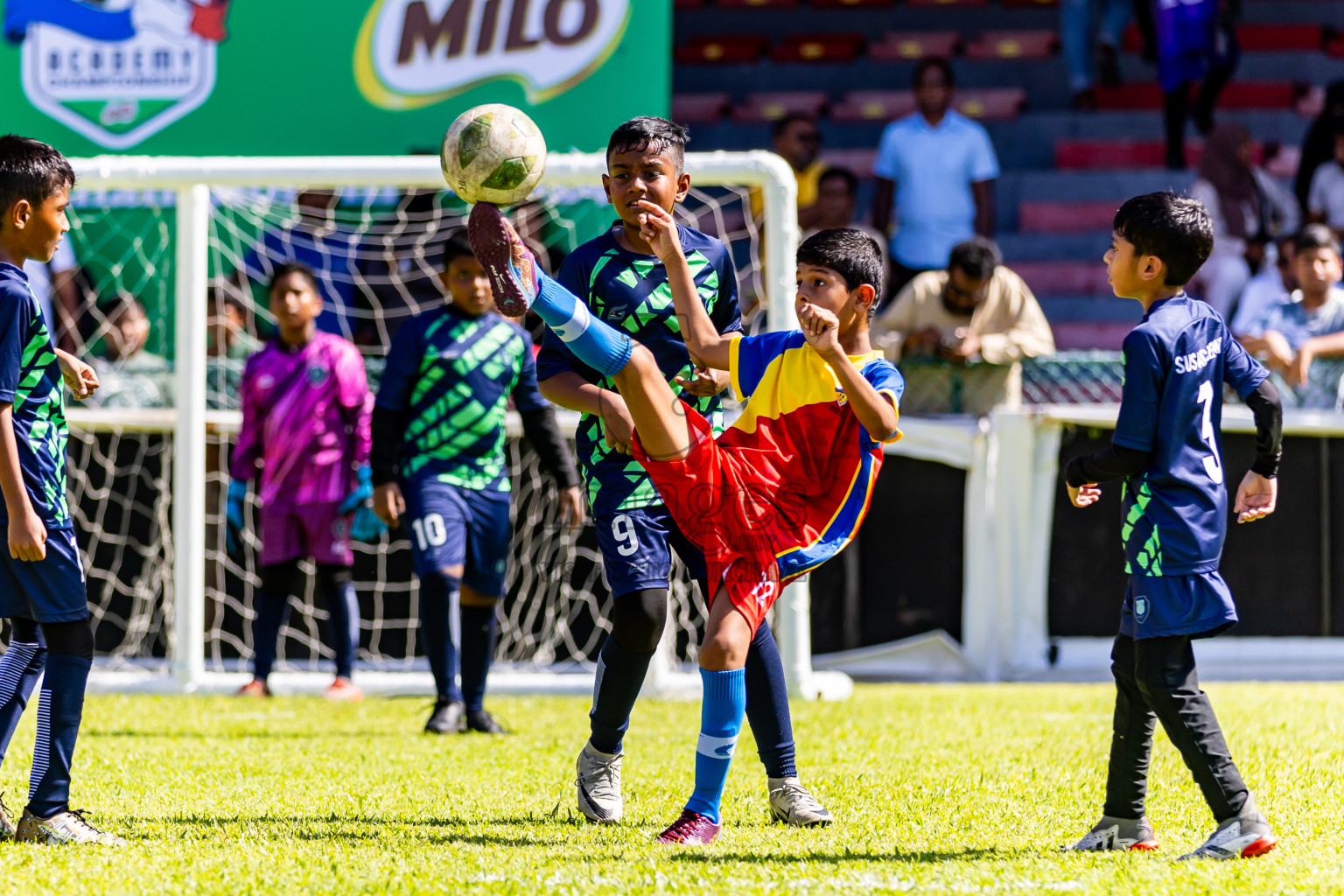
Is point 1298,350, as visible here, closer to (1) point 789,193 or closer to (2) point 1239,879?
(1) point 789,193

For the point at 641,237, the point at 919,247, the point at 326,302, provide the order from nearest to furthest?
the point at 641,237, the point at 326,302, the point at 919,247

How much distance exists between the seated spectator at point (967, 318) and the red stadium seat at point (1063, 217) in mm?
5525

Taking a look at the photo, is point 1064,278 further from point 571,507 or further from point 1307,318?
point 571,507

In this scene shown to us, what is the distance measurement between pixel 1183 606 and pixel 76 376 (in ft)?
9.24

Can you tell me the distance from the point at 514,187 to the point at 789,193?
12.6 feet

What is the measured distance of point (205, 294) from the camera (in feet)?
25.7

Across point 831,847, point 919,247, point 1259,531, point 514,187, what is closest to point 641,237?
point 514,187

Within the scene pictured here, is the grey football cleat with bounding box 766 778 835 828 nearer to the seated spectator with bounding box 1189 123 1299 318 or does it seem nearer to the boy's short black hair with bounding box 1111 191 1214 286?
the boy's short black hair with bounding box 1111 191 1214 286

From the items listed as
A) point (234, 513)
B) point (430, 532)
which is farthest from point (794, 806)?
point (234, 513)

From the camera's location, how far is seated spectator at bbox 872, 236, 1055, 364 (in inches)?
342

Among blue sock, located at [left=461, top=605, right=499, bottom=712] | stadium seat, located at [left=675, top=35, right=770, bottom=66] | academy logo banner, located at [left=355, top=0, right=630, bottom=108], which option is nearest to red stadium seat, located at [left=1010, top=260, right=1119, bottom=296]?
stadium seat, located at [left=675, top=35, right=770, bottom=66]

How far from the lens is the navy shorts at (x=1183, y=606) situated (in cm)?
360

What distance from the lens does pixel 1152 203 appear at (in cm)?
377

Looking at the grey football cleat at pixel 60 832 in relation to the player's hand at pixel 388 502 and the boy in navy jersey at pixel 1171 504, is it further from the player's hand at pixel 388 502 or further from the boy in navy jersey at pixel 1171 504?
the player's hand at pixel 388 502
